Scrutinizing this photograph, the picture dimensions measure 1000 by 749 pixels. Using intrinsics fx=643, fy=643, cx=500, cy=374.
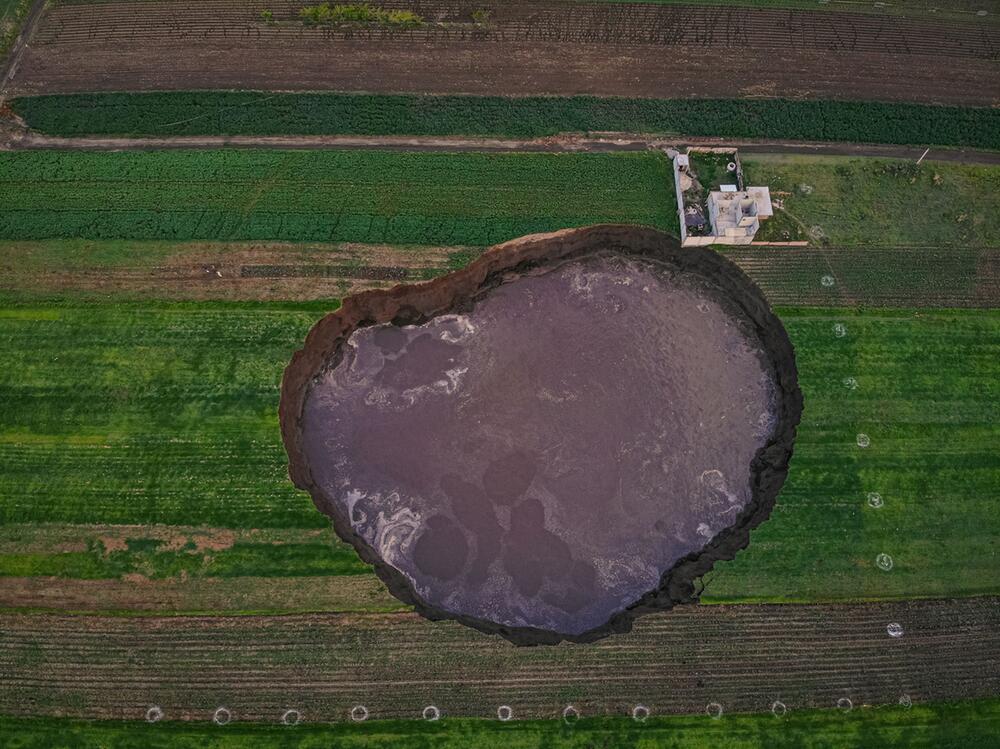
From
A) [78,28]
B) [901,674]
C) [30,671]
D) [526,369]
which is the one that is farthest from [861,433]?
[78,28]

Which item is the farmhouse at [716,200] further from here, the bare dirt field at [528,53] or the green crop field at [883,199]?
the bare dirt field at [528,53]

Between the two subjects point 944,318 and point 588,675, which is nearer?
point 588,675

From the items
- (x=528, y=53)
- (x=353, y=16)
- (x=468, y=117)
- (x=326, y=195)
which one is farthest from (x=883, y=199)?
(x=353, y=16)

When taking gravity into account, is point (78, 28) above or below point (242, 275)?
above

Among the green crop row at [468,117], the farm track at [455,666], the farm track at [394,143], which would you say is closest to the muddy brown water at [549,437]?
the farm track at [455,666]

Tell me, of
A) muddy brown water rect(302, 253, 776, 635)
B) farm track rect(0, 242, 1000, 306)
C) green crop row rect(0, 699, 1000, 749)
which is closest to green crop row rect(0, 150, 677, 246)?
farm track rect(0, 242, 1000, 306)

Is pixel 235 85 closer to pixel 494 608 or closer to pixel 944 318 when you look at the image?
pixel 494 608

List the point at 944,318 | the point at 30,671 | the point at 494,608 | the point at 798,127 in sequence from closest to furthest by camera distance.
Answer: the point at 30,671 → the point at 494,608 → the point at 944,318 → the point at 798,127

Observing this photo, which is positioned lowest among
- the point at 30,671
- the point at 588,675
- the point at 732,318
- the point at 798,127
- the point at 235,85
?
the point at 30,671
